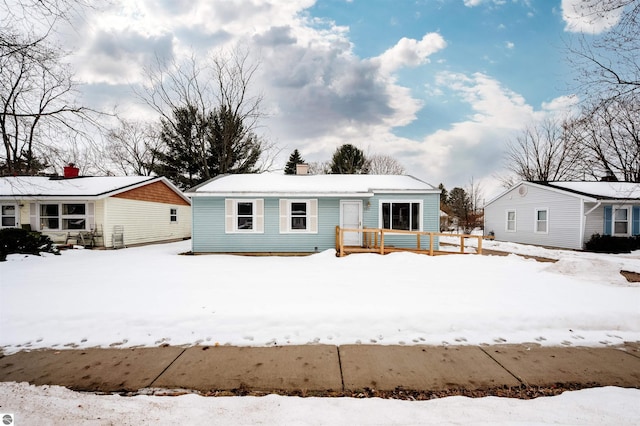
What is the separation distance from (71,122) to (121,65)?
388 centimetres

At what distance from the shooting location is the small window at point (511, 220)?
18.1 meters

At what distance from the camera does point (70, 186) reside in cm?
1444

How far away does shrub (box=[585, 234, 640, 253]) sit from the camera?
1355 cm

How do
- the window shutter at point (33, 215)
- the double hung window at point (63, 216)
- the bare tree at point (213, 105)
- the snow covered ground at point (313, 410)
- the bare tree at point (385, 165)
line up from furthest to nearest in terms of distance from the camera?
the bare tree at point (385, 165)
the bare tree at point (213, 105)
the double hung window at point (63, 216)
the window shutter at point (33, 215)
the snow covered ground at point (313, 410)

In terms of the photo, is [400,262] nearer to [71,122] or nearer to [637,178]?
[71,122]

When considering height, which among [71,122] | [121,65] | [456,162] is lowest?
[71,122]

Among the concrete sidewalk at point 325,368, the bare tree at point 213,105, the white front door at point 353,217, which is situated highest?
the bare tree at point 213,105

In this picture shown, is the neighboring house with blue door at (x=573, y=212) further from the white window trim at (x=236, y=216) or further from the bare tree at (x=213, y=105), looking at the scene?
the bare tree at (x=213, y=105)

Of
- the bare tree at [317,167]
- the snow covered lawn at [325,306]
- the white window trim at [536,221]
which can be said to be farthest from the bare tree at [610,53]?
the bare tree at [317,167]

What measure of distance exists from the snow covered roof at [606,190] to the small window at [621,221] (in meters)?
0.80

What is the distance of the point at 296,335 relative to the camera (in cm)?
394

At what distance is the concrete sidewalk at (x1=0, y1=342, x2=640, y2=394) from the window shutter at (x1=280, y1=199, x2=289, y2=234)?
27.7ft

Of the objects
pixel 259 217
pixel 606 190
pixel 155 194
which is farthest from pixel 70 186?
pixel 606 190

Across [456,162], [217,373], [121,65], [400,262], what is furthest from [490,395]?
[456,162]
